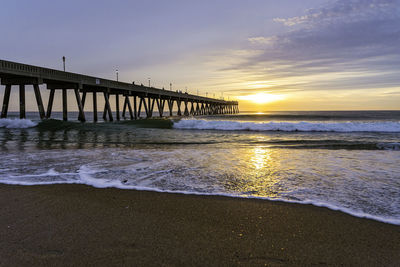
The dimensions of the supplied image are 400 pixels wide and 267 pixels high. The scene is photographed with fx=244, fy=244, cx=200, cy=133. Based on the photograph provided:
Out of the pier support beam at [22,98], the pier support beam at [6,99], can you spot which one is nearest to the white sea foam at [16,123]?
the pier support beam at [6,99]

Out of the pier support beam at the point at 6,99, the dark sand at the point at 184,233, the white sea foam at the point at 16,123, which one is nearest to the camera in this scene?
the dark sand at the point at 184,233

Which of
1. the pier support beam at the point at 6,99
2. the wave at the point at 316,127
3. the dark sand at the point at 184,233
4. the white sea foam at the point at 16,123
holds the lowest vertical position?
the dark sand at the point at 184,233

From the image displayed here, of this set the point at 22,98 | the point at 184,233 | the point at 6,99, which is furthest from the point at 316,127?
the point at 6,99

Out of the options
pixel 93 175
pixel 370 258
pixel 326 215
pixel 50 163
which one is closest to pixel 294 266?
pixel 370 258

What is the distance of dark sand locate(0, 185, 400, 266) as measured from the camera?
1.77 metres

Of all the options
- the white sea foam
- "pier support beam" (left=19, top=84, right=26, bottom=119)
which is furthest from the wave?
"pier support beam" (left=19, top=84, right=26, bottom=119)

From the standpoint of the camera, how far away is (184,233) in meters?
2.15

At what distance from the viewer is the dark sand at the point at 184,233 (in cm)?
177

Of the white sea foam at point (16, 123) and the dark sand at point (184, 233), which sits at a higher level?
the white sea foam at point (16, 123)

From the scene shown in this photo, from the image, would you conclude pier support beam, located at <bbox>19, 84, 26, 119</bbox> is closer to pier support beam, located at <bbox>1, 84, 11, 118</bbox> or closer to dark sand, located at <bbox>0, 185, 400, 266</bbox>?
pier support beam, located at <bbox>1, 84, 11, 118</bbox>

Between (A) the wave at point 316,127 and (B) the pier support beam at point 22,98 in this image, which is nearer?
(A) the wave at point 316,127

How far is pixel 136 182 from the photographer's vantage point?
12.4ft

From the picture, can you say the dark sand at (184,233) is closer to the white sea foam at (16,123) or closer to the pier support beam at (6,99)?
the white sea foam at (16,123)

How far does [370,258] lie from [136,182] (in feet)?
9.87
